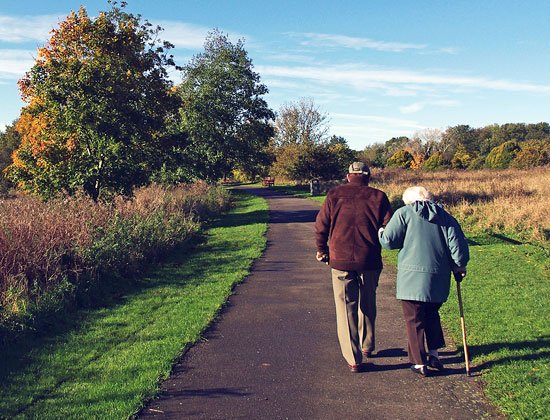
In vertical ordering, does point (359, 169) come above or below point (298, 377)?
above

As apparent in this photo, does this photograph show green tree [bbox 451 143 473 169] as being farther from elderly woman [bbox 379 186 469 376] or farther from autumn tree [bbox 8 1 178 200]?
elderly woman [bbox 379 186 469 376]

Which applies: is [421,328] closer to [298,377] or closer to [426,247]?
[426,247]

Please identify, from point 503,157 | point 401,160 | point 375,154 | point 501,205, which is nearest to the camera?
point 501,205

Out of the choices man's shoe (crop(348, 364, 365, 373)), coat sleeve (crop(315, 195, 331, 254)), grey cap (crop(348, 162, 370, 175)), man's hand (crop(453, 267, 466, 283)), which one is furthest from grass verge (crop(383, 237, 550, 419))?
grey cap (crop(348, 162, 370, 175))

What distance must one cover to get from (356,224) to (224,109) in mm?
31235

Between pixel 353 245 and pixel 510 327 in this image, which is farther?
pixel 510 327

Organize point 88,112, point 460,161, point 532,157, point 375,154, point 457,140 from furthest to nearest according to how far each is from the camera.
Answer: point 457,140 → point 375,154 → point 460,161 → point 532,157 → point 88,112

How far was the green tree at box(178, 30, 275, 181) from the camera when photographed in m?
34.3

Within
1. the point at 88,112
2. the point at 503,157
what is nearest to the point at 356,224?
the point at 88,112

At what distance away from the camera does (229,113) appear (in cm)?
3575

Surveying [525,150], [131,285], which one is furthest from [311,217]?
[525,150]

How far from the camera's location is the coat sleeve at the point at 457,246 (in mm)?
4922

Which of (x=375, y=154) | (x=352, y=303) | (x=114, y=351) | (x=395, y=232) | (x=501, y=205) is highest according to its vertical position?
(x=375, y=154)

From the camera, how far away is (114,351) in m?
5.84
